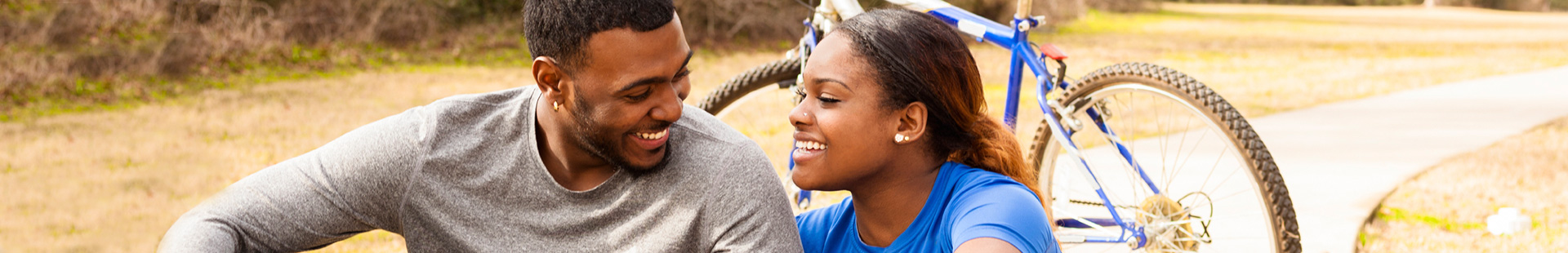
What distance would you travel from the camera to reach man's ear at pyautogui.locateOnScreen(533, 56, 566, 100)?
6.36 ft

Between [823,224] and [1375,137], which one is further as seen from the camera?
[1375,137]

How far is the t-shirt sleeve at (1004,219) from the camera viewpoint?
5.68ft

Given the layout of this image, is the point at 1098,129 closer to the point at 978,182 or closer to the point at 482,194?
the point at 978,182

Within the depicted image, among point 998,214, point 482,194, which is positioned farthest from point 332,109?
point 998,214

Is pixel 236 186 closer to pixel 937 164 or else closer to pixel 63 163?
pixel 937 164

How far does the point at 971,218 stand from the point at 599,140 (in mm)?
612

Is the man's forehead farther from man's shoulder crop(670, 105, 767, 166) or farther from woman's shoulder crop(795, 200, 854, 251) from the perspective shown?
woman's shoulder crop(795, 200, 854, 251)

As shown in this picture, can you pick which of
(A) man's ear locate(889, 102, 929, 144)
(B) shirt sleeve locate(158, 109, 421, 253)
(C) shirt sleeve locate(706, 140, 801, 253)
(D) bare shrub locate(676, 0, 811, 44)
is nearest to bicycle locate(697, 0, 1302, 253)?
(A) man's ear locate(889, 102, 929, 144)

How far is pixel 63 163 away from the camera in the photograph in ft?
18.1

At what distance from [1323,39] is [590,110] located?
16.9 meters

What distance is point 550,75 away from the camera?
76.9 inches

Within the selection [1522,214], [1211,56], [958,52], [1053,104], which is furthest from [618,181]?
[1211,56]

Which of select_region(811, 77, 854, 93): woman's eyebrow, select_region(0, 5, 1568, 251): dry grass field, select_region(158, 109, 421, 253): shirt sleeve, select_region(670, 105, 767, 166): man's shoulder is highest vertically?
select_region(811, 77, 854, 93): woman's eyebrow

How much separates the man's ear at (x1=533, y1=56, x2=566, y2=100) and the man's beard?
41 mm
